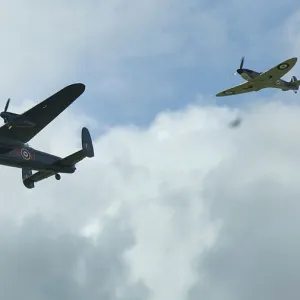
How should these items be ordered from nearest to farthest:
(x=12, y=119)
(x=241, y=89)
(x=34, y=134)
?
(x=12, y=119) < (x=34, y=134) < (x=241, y=89)

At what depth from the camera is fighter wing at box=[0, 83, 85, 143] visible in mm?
43281

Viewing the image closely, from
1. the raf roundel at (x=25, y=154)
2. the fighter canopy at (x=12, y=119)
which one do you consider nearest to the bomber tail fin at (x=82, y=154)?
the raf roundel at (x=25, y=154)

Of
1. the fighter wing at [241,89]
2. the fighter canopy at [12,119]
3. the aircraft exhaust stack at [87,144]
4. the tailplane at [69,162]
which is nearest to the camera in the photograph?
the fighter canopy at [12,119]

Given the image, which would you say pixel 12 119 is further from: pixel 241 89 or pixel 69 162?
pixel 241 89

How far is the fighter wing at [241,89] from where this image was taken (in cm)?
6669

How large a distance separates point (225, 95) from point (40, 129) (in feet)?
103

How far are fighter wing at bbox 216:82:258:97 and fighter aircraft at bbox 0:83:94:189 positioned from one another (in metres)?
23.6

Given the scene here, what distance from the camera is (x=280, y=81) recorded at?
6600 cm

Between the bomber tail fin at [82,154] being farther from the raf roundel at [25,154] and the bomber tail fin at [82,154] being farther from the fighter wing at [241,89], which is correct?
the fighter wing at [241,89]

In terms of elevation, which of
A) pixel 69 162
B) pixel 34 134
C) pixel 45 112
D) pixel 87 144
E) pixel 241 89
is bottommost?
pixel 69 162

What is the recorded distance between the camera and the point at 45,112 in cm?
4481

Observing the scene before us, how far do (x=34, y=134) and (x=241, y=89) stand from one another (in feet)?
96.8

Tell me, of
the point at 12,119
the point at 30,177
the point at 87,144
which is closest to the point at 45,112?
the point at 12,119

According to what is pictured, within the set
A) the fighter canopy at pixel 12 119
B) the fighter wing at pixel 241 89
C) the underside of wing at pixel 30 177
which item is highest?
the fighter wing at pixel 241 89
